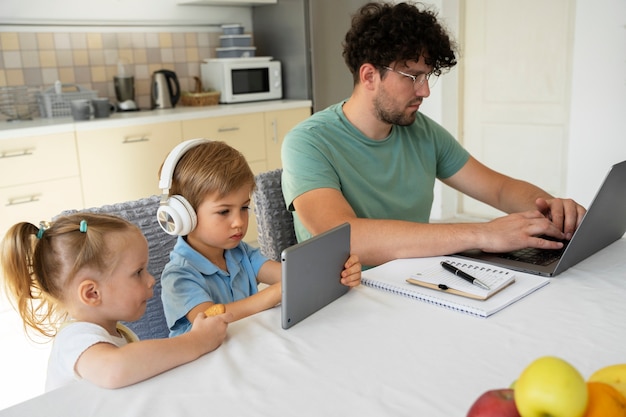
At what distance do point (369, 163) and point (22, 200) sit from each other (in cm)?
200

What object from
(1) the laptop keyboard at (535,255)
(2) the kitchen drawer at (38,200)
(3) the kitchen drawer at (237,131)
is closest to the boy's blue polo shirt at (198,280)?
(1) the laptop keyboard at (535,255)

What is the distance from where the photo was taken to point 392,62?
1863mm

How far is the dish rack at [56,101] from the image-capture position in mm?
3543

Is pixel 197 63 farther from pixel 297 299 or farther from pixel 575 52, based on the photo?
pixel 297 299

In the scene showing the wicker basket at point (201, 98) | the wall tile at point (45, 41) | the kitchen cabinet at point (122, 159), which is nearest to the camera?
the kitchen cabinet at point (122, 159)

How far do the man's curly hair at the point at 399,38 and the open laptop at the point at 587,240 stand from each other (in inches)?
25.6

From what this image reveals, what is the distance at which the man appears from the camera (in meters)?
1.68

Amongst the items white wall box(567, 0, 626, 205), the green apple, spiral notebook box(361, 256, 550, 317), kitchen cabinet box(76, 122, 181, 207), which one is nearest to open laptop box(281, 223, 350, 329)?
spiral notebook box(361, 256, 550, 317)

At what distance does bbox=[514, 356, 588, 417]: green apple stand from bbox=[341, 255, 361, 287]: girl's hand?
2.25 feet

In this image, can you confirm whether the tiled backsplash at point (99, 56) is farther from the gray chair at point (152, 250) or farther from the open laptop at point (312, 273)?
the open laptop at point (312, 273)

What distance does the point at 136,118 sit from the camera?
346 centimetres

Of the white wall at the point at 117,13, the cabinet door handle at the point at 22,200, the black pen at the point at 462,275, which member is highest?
the white wall at the point at 117,13

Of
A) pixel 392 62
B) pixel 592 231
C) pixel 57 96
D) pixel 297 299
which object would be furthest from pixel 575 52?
pixel 297 299

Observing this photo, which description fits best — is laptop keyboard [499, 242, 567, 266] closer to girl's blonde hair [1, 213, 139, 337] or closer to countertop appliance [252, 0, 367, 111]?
girl's blonde hair [1, 213, 139, 337]
